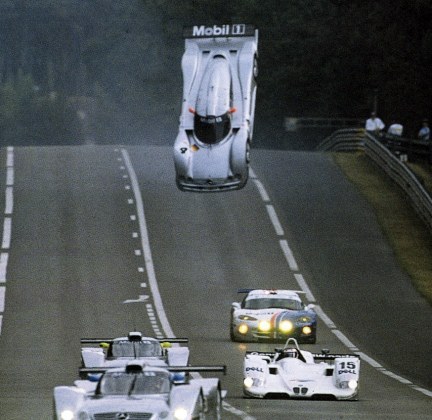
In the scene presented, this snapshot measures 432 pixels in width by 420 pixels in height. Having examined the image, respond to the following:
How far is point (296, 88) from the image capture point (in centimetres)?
10644

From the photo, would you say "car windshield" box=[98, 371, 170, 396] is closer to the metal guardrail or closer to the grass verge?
the grass verge

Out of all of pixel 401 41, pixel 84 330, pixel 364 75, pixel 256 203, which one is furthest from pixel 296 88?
pixel 84 330

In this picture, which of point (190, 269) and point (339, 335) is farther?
point (190, 269)

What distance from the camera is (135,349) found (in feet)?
77.9

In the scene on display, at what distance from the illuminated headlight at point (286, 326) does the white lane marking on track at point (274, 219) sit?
53.4 feet

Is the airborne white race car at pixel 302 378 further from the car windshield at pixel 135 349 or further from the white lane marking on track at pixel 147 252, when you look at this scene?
the white lane marking on track at pixel 147 252

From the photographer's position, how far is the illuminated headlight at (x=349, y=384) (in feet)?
80.7

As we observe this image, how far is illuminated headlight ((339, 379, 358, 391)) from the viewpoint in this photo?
24.6 meters

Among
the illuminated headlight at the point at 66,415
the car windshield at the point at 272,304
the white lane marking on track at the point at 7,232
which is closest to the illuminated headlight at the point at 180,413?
the illuminated headlight at the point at 66,415

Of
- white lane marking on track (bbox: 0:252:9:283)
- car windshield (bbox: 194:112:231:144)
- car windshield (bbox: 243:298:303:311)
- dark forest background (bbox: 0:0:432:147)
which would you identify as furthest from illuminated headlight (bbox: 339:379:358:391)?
dark forest background (bbox: 0:0:432:147)

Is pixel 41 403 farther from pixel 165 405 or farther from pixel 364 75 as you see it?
pixel 364 75

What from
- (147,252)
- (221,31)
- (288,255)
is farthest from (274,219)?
(221,31)

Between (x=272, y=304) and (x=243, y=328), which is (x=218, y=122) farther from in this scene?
(x=243, y=328)

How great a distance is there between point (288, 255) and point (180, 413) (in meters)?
30.3
